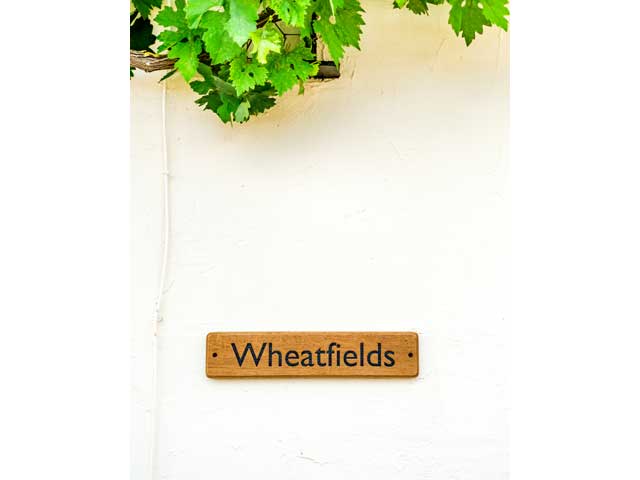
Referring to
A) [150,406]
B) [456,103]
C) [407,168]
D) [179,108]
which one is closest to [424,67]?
[456,103]

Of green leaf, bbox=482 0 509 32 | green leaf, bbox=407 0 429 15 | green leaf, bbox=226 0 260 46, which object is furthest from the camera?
green leaf, bbox=407 0 429 15

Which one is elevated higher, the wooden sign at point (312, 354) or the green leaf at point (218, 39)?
the green leaf at point (218, 39)

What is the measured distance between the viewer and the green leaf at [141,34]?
1717 millimetres

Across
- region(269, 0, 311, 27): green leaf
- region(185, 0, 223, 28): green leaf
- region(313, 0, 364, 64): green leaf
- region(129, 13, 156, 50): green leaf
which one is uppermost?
region(129, 13, 156, 50): green leaf

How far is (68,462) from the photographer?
418 mm

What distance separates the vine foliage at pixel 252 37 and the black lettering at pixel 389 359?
0.63 meters

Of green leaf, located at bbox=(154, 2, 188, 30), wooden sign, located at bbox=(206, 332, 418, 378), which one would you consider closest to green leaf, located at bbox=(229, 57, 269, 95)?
green leaf, located at bbox=(154, 2, 188, 30)

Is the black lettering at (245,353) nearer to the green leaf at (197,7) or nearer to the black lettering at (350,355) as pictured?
the black lettering at (350,355)

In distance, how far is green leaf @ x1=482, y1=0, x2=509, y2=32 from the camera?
4.90ft

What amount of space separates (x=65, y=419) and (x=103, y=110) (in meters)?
0.18

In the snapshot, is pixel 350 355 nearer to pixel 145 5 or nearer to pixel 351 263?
pixel 351 263

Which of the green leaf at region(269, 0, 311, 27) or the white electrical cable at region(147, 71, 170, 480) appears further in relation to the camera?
the white electrical cable at region(147, 71, 170, 480)

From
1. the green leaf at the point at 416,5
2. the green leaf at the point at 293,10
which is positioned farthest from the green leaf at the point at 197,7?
the green leaf at the point at 416,5

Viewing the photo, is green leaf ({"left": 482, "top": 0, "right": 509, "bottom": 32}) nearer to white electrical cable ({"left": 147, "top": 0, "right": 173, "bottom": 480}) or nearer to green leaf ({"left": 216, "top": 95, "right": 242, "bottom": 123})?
green leaf ({"left": 216, "top": 95, "right": 242, "bottom": 123})
